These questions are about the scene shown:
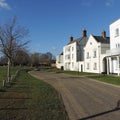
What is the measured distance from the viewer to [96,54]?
47812mm

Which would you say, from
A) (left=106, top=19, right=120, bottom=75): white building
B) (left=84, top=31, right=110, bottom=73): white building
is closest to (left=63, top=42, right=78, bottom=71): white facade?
(left=84, top=31, right=110, bottom=73): white building

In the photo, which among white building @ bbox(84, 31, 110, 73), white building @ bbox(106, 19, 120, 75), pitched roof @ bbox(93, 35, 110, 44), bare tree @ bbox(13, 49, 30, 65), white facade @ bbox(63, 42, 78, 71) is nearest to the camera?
bare tree @ bbox(13, 49, 30, 65)

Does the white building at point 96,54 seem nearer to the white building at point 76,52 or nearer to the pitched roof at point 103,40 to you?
the pitched roof at point 103,40

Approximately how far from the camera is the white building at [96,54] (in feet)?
147

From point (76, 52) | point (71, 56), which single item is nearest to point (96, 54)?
point (76, 52)

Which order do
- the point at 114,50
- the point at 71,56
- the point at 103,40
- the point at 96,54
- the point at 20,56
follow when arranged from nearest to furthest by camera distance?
the point at 114,50
the point at 96,54
the point at 103,40
the point at 20,56
the point at 71,56

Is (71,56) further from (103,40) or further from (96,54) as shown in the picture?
(96,54)

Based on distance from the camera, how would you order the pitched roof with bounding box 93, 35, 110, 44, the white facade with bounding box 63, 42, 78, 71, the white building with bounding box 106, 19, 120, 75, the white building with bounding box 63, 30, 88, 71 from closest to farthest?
1. the white building with bounding box 106, 19, 120, 75
2. the pitched roof with bounding box 93, 35, 110, 44
3. the white building with bounding box 63, 30, 88, 71
4. the white facade with bounding box 63, 42, 78, 71

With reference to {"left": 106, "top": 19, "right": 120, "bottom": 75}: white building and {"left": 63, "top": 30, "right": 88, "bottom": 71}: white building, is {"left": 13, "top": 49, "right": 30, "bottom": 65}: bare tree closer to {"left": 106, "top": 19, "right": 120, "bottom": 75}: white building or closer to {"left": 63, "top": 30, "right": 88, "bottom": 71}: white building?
{"left": 63, "top": 30, "right": 88, "bottom": 71}: white building

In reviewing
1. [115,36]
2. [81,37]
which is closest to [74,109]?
[115,36]

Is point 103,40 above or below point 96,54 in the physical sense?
above

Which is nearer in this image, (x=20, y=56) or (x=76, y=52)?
(x=20, y=56)

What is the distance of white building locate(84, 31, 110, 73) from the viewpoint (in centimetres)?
4488

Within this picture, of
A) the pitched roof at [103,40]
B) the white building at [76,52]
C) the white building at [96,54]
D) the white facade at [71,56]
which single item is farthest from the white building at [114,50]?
the white facade at [71,56]
